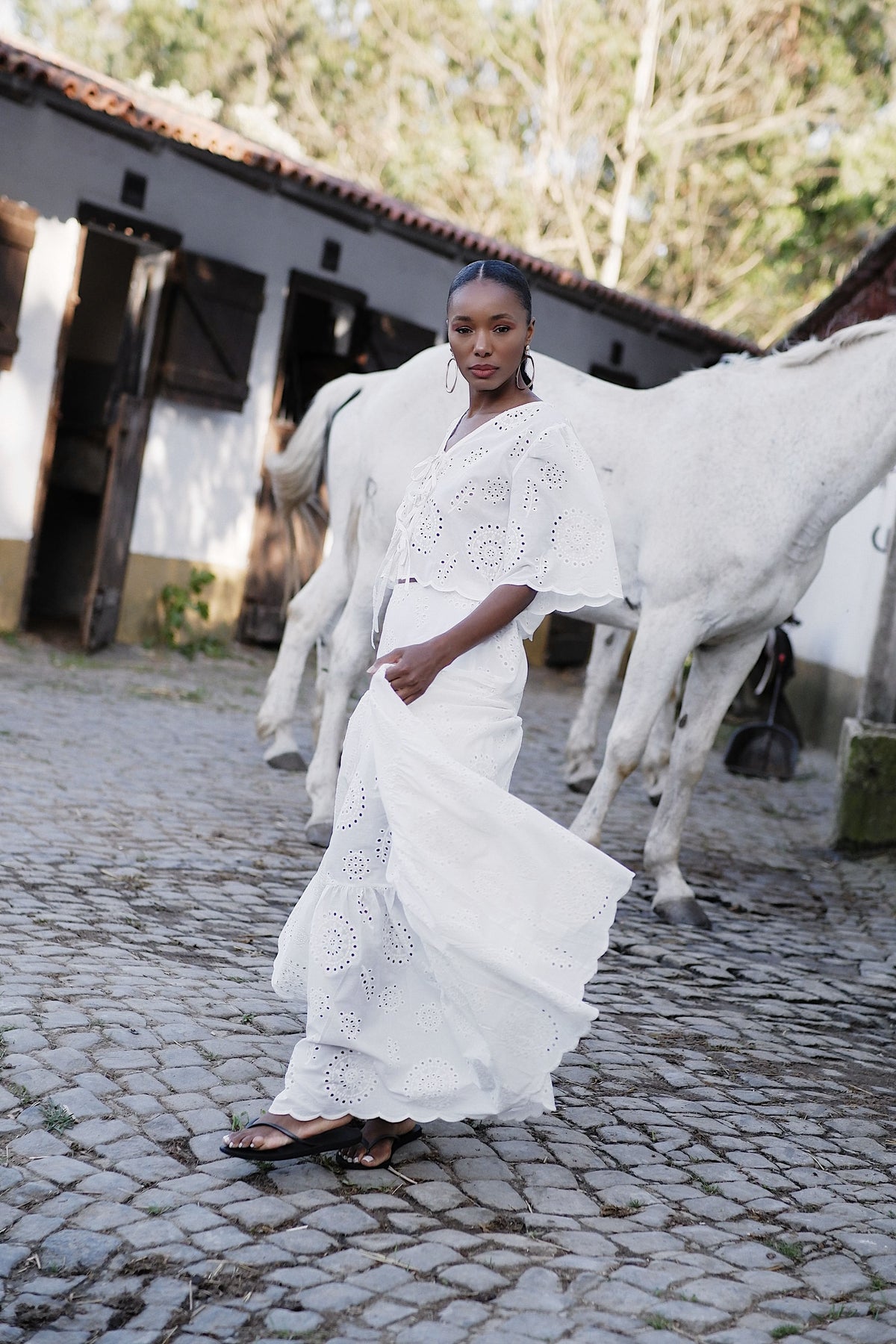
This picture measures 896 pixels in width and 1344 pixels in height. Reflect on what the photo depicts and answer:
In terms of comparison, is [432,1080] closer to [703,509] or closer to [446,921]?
[446,921]

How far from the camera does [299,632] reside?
6.75m

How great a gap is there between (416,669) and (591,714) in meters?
5.48

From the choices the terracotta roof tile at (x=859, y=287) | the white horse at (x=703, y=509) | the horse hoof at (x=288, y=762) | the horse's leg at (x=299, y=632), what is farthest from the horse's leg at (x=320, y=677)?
the terracotta roof tile at (x=859, y=287)

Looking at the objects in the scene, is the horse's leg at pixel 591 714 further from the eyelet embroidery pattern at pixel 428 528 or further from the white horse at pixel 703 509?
the eyelet embroidery pattern at pixel 428 528

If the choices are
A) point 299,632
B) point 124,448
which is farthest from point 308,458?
point 124,448

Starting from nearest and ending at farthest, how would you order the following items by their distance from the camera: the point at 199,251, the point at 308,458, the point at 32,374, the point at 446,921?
the point at 446,921, the point at 308,458, the point at 32,374, the point at 199,251

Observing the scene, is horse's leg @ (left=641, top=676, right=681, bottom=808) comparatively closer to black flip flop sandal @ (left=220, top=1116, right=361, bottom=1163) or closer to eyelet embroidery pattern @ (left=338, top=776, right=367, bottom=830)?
eyelet embroidery pattern @ (left=338, top=776, right=367, bottom=830)

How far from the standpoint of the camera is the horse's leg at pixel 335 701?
19.4ft

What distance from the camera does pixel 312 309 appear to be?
1376 centimetres

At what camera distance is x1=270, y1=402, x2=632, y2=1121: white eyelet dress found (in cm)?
267

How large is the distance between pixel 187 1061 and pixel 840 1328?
1.51 meters

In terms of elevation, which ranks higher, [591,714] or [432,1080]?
[591,714]

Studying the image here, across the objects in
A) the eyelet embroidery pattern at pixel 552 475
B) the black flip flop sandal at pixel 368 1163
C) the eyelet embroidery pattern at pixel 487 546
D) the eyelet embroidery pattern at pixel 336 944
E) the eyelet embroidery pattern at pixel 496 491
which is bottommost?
the black flip flop sandal at pixel 368 1163

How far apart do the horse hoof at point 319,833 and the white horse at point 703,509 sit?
7 centimetres
